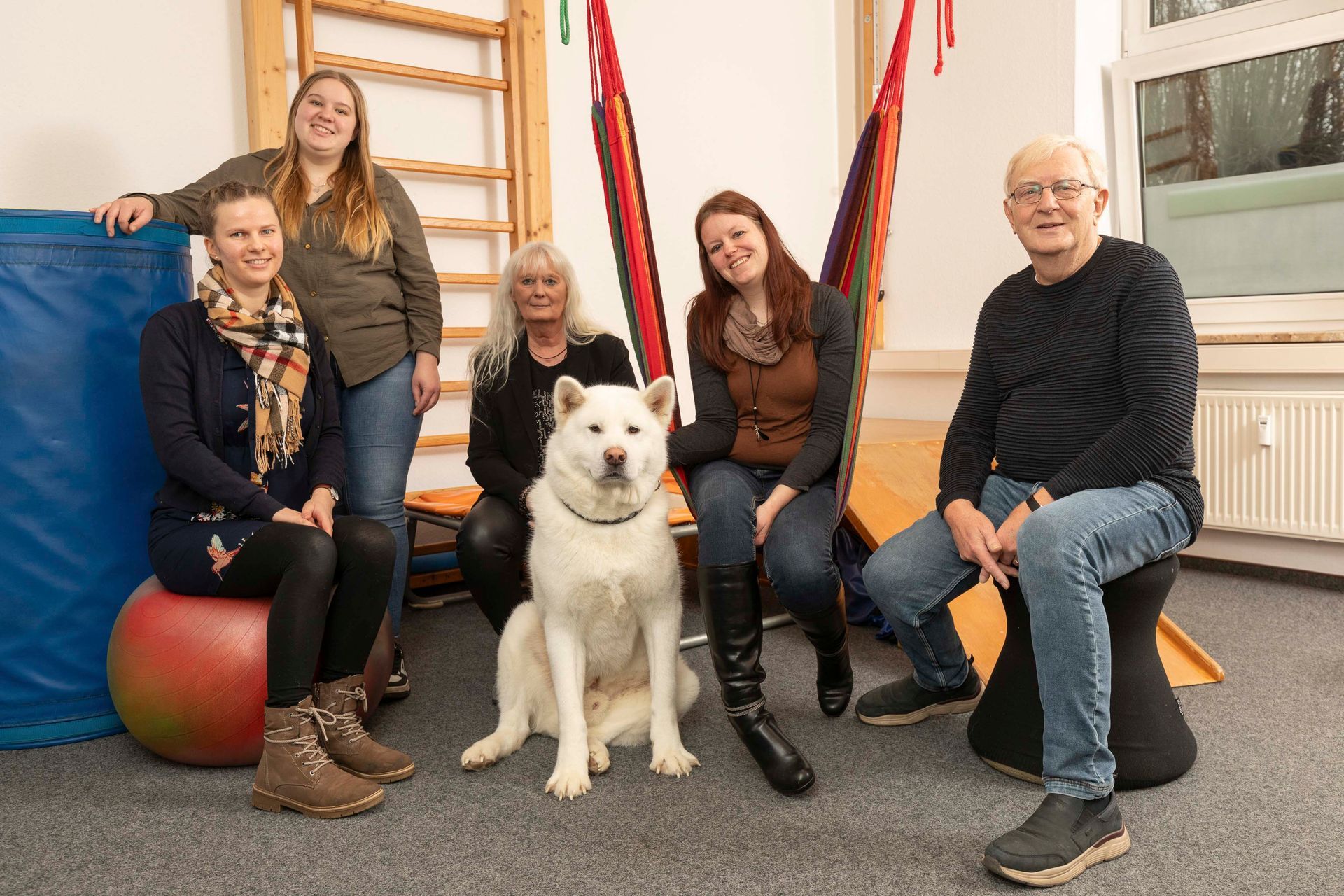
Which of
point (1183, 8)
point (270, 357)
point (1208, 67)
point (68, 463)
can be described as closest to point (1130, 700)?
point (270, 357)

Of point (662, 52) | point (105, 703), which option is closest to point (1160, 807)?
point (105, 703)

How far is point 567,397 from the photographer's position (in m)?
1.90

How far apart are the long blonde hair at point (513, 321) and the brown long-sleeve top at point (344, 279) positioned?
0.18 meters

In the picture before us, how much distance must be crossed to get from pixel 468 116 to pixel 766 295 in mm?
2213

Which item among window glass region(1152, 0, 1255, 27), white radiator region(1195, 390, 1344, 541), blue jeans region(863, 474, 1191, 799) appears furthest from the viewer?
window glass region(1152, 0, 1255, 27)

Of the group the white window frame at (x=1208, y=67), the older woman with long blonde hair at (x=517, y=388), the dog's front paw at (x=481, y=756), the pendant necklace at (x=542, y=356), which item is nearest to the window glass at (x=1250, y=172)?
the white window frame at (x=1208, y=67)

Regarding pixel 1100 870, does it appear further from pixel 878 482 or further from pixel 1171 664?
pixel 878 482

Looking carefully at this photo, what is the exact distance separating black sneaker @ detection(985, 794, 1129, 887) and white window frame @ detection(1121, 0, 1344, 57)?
11.3ft

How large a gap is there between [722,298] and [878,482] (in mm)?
1020

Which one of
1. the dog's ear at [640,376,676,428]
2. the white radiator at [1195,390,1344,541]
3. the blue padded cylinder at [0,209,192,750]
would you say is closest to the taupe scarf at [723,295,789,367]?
the dog's ear at [640,376,676,428]

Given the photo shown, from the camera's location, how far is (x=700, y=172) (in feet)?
15.2

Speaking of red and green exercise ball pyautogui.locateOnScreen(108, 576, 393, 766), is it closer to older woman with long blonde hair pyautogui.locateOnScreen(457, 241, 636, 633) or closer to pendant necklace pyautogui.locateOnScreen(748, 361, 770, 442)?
older woman with long blonde hair pyautogui.locateOnScreen(457, 241, 636, 633)

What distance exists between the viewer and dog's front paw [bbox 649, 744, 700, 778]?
1852 millimetres

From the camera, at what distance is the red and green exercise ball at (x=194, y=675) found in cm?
182
